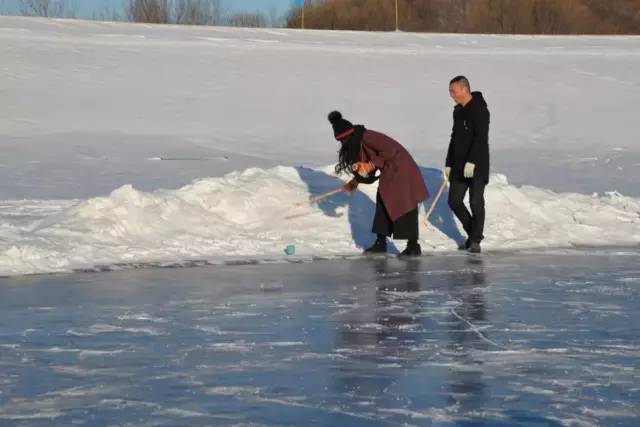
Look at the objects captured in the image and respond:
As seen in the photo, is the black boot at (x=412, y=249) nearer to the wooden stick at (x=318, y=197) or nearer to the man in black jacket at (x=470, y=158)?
the man in black jacket at (x=470, y=158)

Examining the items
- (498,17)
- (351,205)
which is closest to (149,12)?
(498,17)

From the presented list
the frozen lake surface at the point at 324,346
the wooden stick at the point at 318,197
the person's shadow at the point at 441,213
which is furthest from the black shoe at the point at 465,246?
the frozen lake surface at the point at 324,346

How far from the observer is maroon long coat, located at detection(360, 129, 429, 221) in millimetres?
12617

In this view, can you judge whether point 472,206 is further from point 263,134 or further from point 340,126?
point 263,134

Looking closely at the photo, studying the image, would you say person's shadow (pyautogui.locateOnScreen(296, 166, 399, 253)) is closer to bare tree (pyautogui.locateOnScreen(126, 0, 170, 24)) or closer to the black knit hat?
the black knit hat

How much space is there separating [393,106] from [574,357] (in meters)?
21.0

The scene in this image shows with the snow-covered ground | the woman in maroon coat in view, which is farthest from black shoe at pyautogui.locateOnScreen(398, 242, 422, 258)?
the snow-covered ground

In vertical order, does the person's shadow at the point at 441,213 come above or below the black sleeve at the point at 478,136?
below

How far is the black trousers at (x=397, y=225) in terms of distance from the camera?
12.5 meters

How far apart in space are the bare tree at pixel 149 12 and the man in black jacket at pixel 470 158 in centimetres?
4135

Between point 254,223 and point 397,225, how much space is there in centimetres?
158

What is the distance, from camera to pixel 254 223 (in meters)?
13.4

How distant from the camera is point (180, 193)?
44.7 ft

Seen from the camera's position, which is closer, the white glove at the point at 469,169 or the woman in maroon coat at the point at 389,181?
the woman in maroon coat at the point at 389,181
